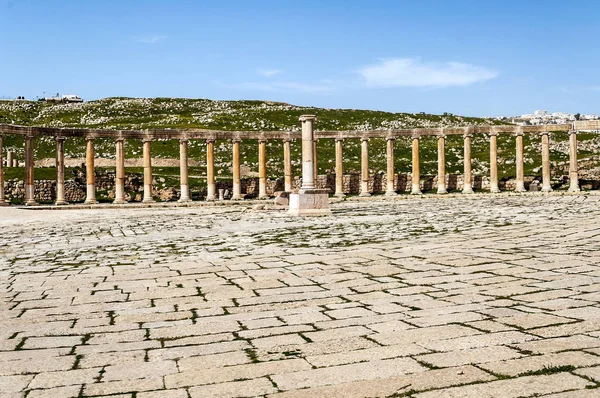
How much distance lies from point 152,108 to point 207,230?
8945cm

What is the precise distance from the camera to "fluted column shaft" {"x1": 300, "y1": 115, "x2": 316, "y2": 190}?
25828 millimetres

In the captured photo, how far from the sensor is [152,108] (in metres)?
105

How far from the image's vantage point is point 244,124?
83.2 meters

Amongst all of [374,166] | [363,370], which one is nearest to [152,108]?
[374,166]

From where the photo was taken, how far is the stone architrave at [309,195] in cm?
2523

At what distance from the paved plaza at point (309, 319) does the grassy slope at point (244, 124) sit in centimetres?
3954

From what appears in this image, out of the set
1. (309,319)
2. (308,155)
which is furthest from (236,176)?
(309,319)

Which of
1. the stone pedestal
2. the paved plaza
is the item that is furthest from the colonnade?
the paved plaza

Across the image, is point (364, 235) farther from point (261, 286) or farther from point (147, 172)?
point (147, 172)

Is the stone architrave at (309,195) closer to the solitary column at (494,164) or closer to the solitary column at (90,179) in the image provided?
the solitary column at (90,179)

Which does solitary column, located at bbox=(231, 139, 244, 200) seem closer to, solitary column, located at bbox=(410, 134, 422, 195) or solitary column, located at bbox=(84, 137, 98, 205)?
solitary column, located at bbox=(84, 137, 98, 205)

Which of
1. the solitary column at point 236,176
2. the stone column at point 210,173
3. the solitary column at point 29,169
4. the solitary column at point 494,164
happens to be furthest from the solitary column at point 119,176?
the solitary column at point 494,164

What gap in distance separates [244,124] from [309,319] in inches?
3045

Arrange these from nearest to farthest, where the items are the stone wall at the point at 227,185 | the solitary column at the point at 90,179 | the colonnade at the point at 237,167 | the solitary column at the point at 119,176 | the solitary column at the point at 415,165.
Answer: the colonnade at the point at 237,167
the solitary column at the point at 90,179
the solitary column at the point at 119,176
the solitary column at the point at 415,165
the stone wall at the point at 227,185
